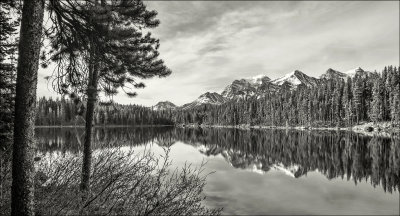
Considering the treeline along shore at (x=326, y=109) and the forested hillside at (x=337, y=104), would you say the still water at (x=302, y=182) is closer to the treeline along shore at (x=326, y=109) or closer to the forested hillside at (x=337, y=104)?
the treeline along shore at (x=326, y=109)

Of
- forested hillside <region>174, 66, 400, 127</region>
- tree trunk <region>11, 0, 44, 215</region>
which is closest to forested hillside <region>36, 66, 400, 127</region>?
forested hillside <region>174, 66, 400, 127</region>

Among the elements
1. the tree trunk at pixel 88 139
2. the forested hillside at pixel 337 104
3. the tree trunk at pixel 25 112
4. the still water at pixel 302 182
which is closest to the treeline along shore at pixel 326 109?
the forested hillside at pixel 337 104

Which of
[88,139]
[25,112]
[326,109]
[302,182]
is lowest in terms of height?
[302,182]

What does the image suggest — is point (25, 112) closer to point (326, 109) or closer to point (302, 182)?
point (302, 182)

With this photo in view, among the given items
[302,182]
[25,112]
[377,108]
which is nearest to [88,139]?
[25,112]

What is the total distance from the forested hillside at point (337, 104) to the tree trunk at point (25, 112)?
102444mm

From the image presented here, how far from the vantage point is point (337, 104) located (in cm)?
12050

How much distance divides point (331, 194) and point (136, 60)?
61.7 ft

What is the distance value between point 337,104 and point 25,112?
132 meters

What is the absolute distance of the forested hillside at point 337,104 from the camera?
322ft

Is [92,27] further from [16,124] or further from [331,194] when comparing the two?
[331,194]

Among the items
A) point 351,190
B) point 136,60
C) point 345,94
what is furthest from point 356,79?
point 136,60

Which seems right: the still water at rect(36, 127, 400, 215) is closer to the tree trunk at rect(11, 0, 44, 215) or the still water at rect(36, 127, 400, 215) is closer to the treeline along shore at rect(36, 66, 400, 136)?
the tree trunk at rect(11, 0, 44, 215)

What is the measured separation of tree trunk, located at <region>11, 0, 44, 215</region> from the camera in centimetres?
515
